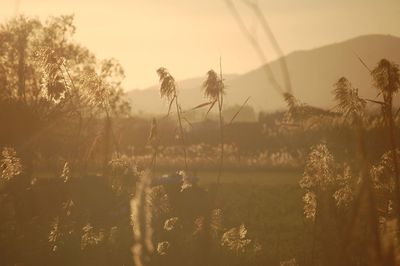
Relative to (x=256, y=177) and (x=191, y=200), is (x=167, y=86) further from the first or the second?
(x=256, y=177)

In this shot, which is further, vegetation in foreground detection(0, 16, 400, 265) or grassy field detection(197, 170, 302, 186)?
grassy field detection(197, 170, 302, 186)

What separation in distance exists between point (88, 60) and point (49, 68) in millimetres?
23553

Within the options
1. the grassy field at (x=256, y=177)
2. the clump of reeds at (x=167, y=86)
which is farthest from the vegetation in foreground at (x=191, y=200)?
the grassy field at (x=256, y=177)

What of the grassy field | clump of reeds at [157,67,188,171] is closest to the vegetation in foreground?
clump of reeds at [157,67,188,171]

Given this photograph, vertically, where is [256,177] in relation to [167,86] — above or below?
below

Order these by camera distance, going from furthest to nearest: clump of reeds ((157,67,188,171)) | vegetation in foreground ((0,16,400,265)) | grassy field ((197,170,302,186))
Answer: grassy field ((197,170,302,186))
clump of reeds ((157,67,188,171))
vegetation in foreground ((0,16,400,265))

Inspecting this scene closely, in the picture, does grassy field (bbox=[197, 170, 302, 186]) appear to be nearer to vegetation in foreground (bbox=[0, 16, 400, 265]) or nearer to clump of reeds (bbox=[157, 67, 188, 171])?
vegetation in foreground (bbox=[0, 16, 400, 265])

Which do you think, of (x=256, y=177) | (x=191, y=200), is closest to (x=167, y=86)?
(x=191, y=200)

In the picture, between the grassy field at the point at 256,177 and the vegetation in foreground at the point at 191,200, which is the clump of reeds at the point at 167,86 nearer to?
the vegetation in foreground at the point at 191,200

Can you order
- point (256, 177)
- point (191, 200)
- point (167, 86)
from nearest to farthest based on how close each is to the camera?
point (167, 86), point (191, 200), point (256, 177)

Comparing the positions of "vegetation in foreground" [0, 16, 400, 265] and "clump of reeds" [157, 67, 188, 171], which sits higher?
"clump of reeds" [157, 67, 188, 171]

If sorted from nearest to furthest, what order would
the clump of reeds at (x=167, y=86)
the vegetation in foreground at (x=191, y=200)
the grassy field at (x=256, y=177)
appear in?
the vegetation in foreground at (x=191, y=200), the clump of reeds at (x=167, y=86), the grassy field at (x=256, y=177)

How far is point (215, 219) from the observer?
25.7 ft

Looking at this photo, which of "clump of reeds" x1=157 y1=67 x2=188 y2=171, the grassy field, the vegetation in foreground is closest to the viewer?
the vegetation in foreground
